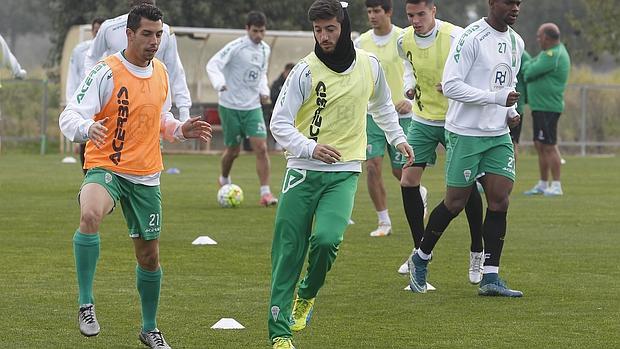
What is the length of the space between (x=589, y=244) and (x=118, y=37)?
5360 mm

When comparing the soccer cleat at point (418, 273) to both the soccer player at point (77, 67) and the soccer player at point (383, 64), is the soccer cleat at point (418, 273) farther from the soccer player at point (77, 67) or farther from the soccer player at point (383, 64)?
the soccer player at point (77, 67)

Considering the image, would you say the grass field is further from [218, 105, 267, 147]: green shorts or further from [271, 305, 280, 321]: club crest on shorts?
[218, 105, 267, 147]: green shorts

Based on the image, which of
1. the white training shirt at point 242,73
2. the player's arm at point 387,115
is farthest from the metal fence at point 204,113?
the player's arm at point 387,115

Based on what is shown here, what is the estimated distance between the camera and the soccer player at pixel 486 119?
10.2 metres

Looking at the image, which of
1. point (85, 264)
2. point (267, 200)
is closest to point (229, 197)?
point (267, 200)

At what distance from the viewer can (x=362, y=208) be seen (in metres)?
18.4

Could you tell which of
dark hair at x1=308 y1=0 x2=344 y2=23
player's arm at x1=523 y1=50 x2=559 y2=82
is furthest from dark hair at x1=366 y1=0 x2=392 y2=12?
player's arm at x1=523 y1=50 x2=559 y2=82

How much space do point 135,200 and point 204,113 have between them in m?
26.7

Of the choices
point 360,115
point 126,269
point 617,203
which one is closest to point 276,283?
point 360,115

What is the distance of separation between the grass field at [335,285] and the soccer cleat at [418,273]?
0.12 metres

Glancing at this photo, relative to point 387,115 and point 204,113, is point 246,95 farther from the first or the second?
point 204,113

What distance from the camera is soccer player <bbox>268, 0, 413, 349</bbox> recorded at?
7.91 metres

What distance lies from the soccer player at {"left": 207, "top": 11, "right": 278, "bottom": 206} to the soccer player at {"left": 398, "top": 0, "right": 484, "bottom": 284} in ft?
22.7

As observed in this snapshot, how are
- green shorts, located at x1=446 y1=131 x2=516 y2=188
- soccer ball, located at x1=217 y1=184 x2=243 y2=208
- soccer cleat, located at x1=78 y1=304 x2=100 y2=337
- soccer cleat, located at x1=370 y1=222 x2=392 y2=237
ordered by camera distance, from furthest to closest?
soccer ball, located at x1=217 y1=184 x2=243 y2=208 < soccer cleat, located at x1=370 y1=222 x2=392 y2=237 < green shorts, located at x1=446 y1=131 x2=516 y2=188 < soccer cleat, located at x1=78 y1=304 x2=100 y2=337
